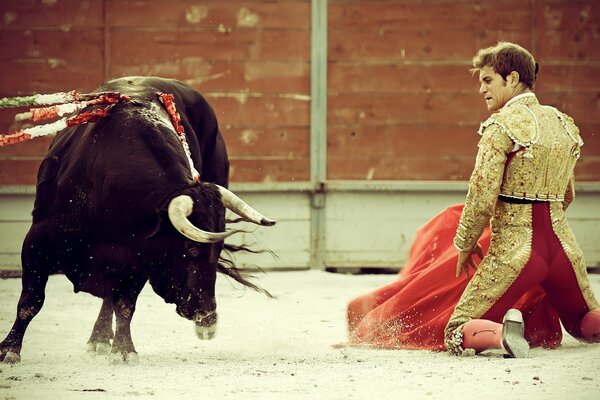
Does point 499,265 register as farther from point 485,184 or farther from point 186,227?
point 186,227

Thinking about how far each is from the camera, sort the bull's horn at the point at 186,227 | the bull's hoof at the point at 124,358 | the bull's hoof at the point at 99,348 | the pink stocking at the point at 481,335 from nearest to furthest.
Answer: the bull's horn at the point at 186,227, the pink stocking at the point at 481,335, the bull's hoof at the point at 124,358, the bull's hoof at the point at 99,348

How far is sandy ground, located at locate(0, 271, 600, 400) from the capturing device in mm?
4113

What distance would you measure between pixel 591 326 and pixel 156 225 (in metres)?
1.76

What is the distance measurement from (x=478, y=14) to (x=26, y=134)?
4.43 m

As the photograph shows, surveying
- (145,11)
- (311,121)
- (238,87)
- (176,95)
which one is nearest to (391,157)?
(311,121)

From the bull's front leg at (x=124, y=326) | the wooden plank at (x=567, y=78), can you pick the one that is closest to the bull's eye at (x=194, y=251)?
the bull's front leg at (x=124, y=326)

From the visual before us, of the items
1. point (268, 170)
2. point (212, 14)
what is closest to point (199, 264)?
point (268, 170)

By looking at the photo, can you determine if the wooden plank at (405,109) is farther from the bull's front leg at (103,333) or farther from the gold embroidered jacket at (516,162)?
the gold embroidered jacket at (516,162)

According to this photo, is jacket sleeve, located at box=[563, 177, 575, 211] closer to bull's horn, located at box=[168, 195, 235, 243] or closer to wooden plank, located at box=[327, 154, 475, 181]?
bull's horn, located at box=[168, 195, 235, 243]

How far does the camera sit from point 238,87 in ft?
28.5

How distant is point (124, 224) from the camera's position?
16.1 feet

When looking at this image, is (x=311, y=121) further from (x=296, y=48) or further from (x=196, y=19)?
(x=196, y=19)

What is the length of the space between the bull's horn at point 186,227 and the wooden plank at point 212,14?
4123mm

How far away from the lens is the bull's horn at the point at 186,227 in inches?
183
